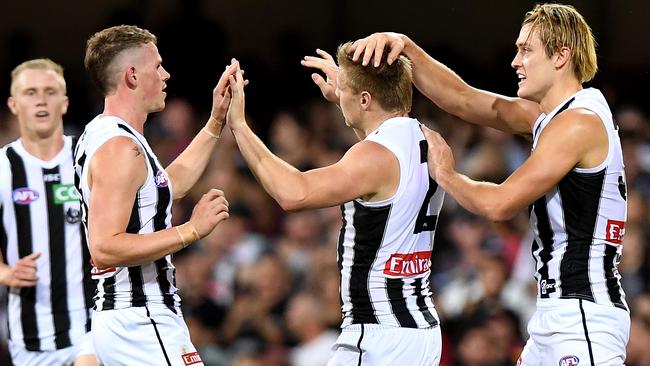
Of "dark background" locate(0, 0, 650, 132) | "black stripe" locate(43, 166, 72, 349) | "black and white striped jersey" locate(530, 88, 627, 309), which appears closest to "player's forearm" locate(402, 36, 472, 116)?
"black and white striped jersey" locate(530, 88, 627, 309)

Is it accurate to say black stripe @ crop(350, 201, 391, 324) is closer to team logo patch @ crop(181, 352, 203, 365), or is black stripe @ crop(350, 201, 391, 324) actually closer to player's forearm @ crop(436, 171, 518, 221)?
player's forearm @ crop(436, 171, 518, 221)

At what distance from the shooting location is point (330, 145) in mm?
9695

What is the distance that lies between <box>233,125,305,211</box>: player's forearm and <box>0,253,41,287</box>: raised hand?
1.84 metres

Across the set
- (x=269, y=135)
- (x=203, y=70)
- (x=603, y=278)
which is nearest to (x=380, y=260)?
(x=603, y=278)

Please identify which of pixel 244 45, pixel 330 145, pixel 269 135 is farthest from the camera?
pixel 244 45

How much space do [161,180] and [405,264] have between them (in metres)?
1.09

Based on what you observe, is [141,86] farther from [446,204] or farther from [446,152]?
[446,204]

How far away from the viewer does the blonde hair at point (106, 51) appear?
4624 millimetres

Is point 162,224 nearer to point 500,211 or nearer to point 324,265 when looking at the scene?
point 500,211

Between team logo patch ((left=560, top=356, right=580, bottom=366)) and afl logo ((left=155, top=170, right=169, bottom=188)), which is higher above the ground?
afl logo ((left=155, top=170, right=169, bottom=188))

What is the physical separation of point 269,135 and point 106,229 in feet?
20.2

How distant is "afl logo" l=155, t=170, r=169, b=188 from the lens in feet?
14.7

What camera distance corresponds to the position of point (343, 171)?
420 centimetres

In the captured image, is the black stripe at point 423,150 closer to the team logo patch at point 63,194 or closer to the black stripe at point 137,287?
the black stripe at point 137,287
